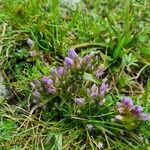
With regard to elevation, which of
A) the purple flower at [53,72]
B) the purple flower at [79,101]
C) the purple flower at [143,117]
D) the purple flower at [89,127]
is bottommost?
the purple flower at [89,127]

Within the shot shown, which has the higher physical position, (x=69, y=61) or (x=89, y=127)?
(x=69, y=61)

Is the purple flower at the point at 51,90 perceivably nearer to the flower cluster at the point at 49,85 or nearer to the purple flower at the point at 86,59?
the flower cluster at the point at 49,85

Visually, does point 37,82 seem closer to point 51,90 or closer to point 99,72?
point 51,90

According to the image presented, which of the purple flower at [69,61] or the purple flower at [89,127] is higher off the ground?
the purple flower at [69,61]

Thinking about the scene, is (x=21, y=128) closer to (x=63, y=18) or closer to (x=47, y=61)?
(x=47, y=61)

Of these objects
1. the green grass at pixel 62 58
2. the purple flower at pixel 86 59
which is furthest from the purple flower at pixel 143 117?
the purple flower at pixel 86 59

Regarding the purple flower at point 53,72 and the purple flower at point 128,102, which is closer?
the purple flower at point 128,102

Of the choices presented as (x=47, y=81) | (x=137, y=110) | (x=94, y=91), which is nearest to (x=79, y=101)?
(x=94, y=91)

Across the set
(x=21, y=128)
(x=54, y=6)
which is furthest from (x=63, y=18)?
(x=21, y=128)

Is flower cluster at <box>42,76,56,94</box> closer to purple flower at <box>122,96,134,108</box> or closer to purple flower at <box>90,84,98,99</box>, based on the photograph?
purple flower at <box>90,84,98,99</box>
